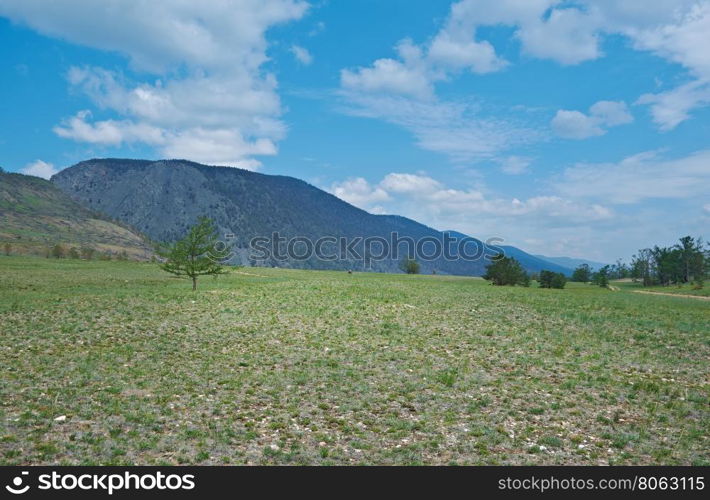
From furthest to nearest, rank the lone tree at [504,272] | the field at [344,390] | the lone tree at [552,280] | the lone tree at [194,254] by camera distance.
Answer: the lone tree at [552,280]
the lone tree at [504,272]
the lone tree at [194,254]
the field at [344,390]

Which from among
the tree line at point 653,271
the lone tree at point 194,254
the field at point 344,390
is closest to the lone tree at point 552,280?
the tree line at point 653,271

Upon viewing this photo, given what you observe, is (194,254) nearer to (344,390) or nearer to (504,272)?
(344,390)

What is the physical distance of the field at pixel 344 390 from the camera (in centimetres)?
978

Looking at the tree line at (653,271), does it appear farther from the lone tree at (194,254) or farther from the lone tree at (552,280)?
the lone tree at (194,254)

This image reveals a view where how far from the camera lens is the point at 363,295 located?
42250 mm

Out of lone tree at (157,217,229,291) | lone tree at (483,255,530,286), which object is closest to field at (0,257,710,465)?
lone tree at (157,217,229,291)

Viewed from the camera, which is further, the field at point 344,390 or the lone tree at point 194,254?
the lone tree at point 194,254

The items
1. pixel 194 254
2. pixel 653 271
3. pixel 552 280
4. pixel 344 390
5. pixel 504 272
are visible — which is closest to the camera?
pixel 344 390

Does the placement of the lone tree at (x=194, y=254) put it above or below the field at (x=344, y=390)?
above

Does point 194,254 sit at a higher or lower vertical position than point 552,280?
higher

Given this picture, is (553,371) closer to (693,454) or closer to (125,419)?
(693,454)

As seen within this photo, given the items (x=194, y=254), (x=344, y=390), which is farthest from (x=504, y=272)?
(x=344, y=390)

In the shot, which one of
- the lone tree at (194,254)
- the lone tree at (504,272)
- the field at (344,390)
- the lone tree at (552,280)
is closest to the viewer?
the field at (344,390)

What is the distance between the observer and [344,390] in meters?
14.1
